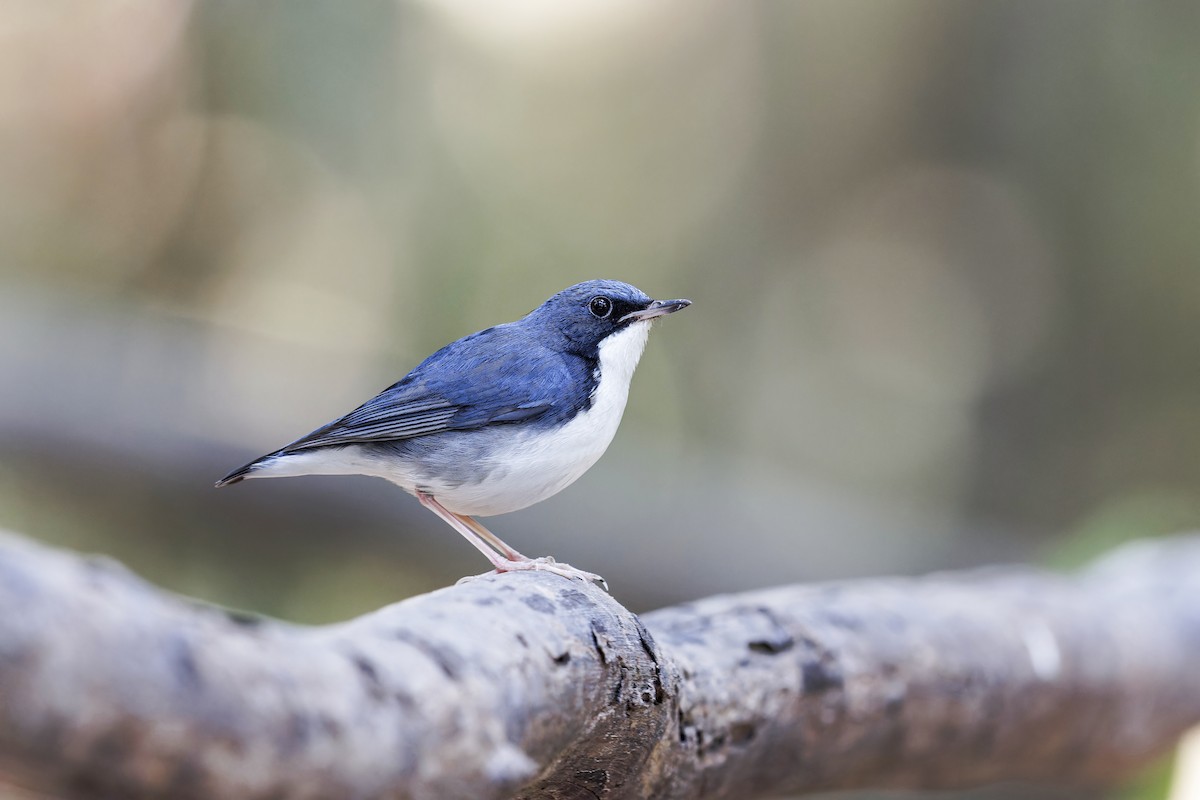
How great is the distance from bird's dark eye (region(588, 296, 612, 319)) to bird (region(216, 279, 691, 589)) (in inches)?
4.4

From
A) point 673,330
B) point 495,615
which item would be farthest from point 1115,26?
point 495,615

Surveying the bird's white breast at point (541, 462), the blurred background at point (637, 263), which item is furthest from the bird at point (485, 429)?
the blurred background at point (637, 263)

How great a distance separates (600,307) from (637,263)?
6.62 meters

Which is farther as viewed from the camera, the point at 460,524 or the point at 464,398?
the point at 460,524

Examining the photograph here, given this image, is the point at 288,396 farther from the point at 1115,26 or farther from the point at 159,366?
the point at 1115,26

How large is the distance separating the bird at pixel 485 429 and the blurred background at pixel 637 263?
13.6 ft

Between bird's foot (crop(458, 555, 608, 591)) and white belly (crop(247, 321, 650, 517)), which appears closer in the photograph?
bird's foot (crop(458, 555, 608, 591))

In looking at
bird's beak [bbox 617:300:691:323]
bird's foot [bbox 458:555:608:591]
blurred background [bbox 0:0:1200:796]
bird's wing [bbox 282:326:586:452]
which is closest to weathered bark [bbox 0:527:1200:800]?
bird's foot [bbox 458:555:608:591]

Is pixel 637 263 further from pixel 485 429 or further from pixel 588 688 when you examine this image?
pixel 588 688

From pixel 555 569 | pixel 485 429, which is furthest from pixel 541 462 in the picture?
pixel 555 569

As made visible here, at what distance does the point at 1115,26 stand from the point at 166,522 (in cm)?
860

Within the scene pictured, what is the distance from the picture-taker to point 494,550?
145 inches

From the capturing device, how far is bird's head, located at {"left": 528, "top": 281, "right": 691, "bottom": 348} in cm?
368

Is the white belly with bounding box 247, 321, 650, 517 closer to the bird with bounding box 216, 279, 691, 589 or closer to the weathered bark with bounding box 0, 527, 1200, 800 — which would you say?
the bird with bounding box 216, 279, 691, 589
